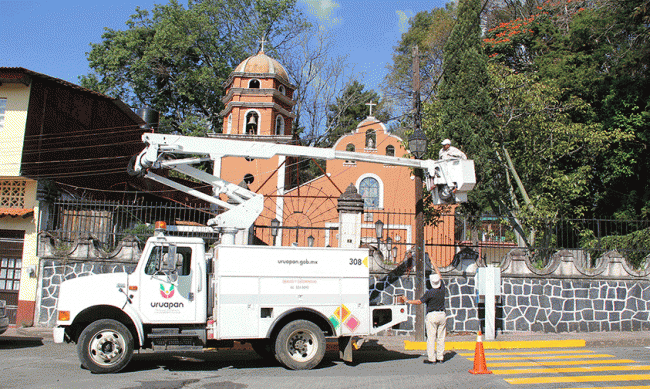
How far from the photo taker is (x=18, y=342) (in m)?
12.8

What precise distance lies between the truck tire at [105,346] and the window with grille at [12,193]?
9.33 metres

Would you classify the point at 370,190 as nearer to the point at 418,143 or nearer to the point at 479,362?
the point at 418,143

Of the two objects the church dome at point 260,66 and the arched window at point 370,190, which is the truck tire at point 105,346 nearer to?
the arched window at point 370,190

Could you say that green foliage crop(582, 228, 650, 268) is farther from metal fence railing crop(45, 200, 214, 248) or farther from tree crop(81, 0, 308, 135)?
tree crop(81, 0, 308, 135)

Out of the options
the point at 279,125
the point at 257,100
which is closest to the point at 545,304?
the point at 279,125

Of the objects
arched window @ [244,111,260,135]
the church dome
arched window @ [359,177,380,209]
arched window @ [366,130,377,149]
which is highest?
the church dome

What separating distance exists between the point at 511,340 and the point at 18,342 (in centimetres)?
1228

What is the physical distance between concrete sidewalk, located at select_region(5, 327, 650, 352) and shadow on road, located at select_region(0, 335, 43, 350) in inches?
6.6

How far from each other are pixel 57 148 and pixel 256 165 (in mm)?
15137

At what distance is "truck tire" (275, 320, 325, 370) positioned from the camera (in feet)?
31.0

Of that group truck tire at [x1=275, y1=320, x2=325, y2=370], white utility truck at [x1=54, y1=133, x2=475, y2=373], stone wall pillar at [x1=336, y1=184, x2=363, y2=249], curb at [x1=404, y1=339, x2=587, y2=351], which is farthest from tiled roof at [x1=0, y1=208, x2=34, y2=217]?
curb at [x1=404, y1=339, x2=587, y2=351]

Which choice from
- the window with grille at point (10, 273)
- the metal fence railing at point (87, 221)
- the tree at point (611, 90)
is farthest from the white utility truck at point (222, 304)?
the tree at point (611, 90)

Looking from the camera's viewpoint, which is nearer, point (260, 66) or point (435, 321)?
point (435, 321)

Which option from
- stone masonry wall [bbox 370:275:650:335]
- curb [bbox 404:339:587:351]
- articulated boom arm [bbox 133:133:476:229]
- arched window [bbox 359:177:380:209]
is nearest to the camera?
articulated boom arm [bbox 133:133:476:229]
